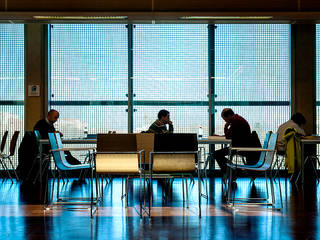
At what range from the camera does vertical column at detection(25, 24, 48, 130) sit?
355 inches

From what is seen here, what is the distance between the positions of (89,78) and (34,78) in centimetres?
114

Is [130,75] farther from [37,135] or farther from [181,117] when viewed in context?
[37,135]

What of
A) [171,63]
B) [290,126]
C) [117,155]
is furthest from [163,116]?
[117,155]

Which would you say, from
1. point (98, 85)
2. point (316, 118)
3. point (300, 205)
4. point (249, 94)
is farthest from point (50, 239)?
point (316, 118)

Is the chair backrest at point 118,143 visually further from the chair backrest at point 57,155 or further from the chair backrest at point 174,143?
the chair backrest at point 57,155

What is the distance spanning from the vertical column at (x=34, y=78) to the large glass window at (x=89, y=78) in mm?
233

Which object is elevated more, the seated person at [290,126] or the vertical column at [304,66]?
the vertical column at [304,66]

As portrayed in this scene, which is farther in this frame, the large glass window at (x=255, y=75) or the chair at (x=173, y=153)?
the large glass window at (x=255, y=75)

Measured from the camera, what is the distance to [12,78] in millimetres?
9094

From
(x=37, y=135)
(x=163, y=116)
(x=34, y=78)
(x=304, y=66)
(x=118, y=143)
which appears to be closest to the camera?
(x=118, y=143)

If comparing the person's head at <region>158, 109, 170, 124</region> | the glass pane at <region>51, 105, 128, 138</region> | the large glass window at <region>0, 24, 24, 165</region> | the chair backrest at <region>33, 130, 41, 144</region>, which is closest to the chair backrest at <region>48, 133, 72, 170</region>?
the chair backrest at <region>33, 130, 41, 144</region>

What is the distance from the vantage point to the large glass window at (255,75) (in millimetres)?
9180

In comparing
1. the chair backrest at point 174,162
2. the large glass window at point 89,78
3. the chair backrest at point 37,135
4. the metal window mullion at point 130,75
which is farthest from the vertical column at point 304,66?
the chair backrest at point 37,135

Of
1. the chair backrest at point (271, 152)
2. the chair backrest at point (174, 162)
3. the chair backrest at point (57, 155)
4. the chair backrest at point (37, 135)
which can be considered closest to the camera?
the chair backrest at point (174, 162)
